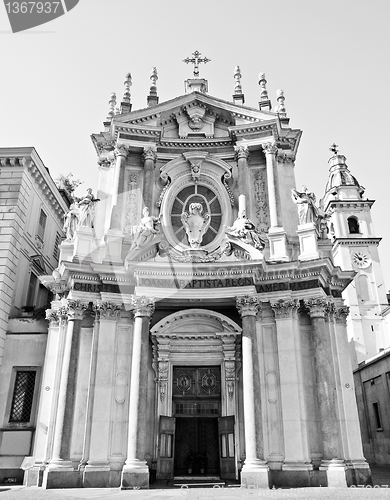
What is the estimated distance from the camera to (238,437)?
1719cm

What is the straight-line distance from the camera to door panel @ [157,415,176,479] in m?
16.7

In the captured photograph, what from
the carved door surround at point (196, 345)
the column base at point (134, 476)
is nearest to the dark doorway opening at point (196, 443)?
the carved door surround at point (196, 345)

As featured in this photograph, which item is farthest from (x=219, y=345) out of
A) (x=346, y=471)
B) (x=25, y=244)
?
(x=25, y=244)

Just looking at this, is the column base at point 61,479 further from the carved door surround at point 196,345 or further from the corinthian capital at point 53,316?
the corinthian capital at point 53,316

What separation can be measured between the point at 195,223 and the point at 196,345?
16.9 feet

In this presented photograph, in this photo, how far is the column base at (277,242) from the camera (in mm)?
18672

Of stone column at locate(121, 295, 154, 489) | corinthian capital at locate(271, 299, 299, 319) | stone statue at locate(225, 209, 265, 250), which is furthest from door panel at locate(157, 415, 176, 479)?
stone statue at locate(225, 209, 265, 250)

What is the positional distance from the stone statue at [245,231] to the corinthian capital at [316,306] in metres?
2.83

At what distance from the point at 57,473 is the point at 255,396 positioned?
706 centimetres

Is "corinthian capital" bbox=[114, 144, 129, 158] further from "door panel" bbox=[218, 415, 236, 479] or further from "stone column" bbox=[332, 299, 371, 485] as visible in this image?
"door panel" bbox=[218, 415, 236, 479]

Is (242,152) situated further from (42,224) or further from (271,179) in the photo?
(42,224)

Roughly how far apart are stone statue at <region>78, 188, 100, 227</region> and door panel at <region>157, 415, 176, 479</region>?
823 cm

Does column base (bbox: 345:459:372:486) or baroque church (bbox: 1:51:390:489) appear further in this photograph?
baroque church (bbox: 1:51:390:489)

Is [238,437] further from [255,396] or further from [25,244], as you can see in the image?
[25,244]
